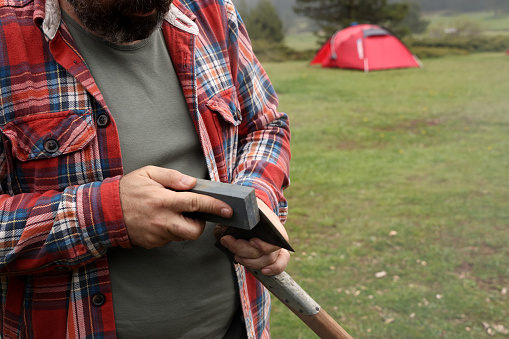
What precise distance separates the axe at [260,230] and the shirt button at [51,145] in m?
0.38

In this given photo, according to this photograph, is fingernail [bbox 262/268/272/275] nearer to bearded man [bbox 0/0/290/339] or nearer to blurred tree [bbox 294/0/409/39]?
bearded man [bbox 0/0/290/339]

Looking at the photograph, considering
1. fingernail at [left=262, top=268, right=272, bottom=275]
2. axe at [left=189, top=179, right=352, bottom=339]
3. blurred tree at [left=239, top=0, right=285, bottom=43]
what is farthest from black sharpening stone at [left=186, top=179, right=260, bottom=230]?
blurred tree at [left=239, top=0, right=285, bottom=43]

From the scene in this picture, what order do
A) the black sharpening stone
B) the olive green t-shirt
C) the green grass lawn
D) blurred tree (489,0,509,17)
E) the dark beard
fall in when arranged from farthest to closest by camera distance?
1. blurred tree (489,0,509,17)
2. the green grass lawn
3. the olive green t-shirt
4. the dark beard
5. the black sharpening stone

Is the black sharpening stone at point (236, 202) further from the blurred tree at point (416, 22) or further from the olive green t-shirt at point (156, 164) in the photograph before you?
the blurred tree at point (416, 22)

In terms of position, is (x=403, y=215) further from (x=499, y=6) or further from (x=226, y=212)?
(x=499, y=6)

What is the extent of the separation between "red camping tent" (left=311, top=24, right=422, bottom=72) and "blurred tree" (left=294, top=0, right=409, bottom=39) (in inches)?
218

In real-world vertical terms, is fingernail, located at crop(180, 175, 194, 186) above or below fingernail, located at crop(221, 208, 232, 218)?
above

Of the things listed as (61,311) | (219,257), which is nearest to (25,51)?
(61,311)

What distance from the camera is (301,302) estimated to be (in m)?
1.50

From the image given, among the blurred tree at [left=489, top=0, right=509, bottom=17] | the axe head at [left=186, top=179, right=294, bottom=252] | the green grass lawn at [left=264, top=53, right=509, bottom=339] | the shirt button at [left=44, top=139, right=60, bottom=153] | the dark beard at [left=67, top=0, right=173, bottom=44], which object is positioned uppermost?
the dark beard at [left=67, top=0, right=173, bottom=44]

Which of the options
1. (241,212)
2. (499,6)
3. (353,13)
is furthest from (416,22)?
(241,212)

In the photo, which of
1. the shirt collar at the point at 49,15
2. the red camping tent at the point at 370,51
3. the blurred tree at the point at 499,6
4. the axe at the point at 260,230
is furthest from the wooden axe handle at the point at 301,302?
the blurred tree at the point at 499,6

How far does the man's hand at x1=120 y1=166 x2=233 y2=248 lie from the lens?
47.1 inches

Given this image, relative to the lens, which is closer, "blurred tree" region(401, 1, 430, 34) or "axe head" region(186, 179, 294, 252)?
"axe head" region(186, 179, 294, 252)
